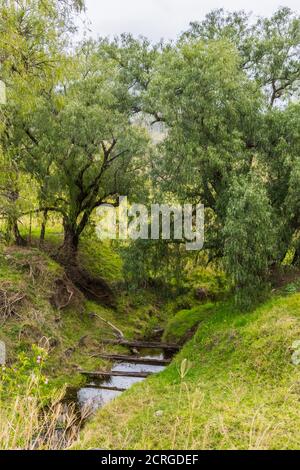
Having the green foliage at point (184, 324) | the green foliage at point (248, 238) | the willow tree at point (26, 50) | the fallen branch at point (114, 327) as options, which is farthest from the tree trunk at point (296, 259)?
the willow tree at point (26, 50)

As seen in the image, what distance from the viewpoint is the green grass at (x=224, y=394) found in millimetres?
6633

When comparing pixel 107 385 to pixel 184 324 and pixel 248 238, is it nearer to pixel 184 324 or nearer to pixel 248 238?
pixel 184 324

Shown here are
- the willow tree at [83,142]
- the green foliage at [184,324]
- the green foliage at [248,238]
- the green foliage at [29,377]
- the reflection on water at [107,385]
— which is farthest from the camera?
the willow tree at [83,142]

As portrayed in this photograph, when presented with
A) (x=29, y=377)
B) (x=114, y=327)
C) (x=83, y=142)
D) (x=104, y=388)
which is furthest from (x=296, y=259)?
(x=29, y=377)

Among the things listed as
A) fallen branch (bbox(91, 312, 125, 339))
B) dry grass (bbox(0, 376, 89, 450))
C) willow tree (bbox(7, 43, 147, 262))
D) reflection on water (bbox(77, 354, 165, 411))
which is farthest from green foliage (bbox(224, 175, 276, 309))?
dry grass (bbox(0, 376, 89, 450))

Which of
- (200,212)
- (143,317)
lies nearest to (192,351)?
(200,212)

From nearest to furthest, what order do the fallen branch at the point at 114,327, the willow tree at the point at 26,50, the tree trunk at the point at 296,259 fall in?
the willow tree at the point at 26,50 < the tree trunk at the point at 296,259 < the fallen branch at the point at 114,327

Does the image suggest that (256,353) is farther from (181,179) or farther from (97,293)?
(97,293)

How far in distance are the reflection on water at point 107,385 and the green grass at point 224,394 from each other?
45.1 inches

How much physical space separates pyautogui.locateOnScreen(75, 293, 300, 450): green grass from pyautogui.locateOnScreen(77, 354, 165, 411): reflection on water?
45.1 inches

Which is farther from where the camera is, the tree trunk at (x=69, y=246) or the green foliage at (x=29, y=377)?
the tree trunk at (x=69, y=246)

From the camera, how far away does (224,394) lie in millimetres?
9906

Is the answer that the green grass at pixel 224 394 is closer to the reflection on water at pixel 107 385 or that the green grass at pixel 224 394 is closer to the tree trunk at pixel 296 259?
the reflection on water at pixel 107 385

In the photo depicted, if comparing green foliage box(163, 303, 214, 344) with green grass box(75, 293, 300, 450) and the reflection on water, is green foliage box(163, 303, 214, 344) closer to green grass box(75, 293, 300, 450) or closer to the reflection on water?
the reflection on water
